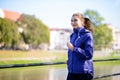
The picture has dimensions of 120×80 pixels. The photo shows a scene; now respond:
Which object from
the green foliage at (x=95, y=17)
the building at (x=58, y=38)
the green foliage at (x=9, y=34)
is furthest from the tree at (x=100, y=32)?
the green foliage at (x=9, y=34)

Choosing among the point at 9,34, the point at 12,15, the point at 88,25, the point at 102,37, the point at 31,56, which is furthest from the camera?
the point at 12,15

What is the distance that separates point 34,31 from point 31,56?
2342 millimetres

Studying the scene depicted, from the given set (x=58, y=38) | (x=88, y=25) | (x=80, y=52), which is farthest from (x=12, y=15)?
(x=80, y=52)

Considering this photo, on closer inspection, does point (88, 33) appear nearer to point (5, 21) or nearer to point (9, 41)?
point (9, 41)

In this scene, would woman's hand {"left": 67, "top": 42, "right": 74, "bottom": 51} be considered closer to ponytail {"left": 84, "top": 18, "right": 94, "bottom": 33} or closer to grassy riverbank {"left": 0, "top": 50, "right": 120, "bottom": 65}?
ponytail {"left": 84, "top": 18, "right": 94, "bottom": 33}

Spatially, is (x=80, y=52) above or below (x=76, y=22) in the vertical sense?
below

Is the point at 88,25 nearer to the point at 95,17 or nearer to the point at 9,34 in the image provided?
the point at 9,34

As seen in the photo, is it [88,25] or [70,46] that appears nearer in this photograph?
[70,46]

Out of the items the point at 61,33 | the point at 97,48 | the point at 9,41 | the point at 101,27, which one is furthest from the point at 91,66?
the point at 61,33

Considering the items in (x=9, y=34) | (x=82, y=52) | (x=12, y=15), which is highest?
(x=12, y=15)

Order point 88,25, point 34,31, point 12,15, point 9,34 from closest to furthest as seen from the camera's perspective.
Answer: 1. point 88,25
2. point 9,34
3. point 34,31
4. point 12,15

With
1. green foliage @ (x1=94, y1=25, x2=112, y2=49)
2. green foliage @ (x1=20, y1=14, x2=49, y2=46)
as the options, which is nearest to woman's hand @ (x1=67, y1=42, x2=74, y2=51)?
green foliage @ (x1=20, y1=14, x2=49, y2=46)

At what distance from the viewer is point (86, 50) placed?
1567 mm

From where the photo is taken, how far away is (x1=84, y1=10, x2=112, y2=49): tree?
2269 cm
